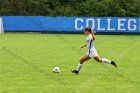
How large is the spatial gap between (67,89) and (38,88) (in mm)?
821

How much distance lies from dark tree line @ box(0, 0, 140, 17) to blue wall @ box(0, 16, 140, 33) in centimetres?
440

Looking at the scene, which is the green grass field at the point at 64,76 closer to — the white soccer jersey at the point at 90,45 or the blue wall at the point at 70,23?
the white soccer jersey at the point at 90,45

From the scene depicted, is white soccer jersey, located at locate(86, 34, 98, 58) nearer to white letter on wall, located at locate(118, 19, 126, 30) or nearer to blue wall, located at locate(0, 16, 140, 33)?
blue wall, located at locate(0, 16, 140, 33)

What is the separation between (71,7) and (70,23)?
8.26 m

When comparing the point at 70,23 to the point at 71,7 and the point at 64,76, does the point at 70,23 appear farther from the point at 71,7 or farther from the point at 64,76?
the point at 64,76

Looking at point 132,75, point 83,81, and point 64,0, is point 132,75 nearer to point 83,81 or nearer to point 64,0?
point 83,81

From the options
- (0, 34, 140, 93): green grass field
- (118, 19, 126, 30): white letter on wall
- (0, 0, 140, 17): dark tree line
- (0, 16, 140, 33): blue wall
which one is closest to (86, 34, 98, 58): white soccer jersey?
(0, 34, 140, 93): green grass field

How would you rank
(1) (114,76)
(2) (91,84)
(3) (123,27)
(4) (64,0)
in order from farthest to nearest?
(4) (64,0)
(3) (123,27)
(1) (114,76)
(2) (91,84)

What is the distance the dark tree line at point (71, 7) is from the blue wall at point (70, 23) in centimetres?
440

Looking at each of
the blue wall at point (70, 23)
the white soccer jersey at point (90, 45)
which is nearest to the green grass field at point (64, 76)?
the white soccer jersey at point (90, 45)

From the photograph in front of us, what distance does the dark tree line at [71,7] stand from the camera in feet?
180

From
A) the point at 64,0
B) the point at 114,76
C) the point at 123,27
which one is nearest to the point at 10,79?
the point at 114,76

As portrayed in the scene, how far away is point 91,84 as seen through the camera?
14.4 meters

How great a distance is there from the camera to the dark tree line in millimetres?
54812
